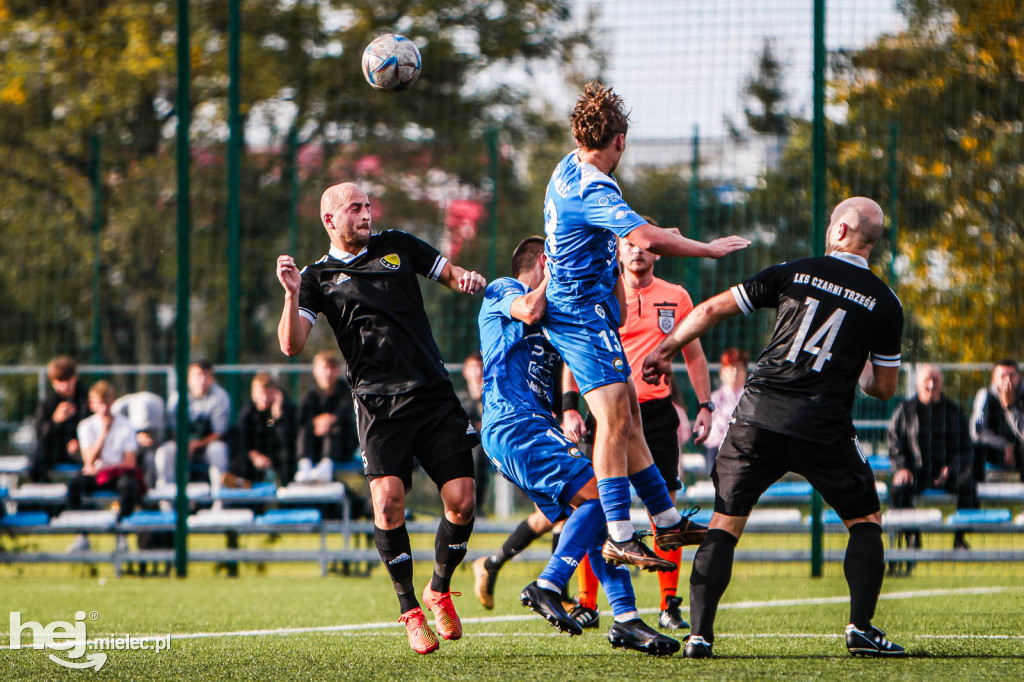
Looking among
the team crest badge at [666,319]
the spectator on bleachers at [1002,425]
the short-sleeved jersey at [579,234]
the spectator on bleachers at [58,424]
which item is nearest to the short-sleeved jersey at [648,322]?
the team crest badge at [666,319]

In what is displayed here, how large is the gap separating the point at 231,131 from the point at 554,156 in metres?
4.09

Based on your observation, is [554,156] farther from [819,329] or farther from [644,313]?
[819,329]

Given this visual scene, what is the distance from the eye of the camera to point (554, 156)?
13.7 meters

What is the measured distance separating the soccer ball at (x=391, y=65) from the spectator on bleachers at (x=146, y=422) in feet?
18.7

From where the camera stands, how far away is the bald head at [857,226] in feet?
16.8

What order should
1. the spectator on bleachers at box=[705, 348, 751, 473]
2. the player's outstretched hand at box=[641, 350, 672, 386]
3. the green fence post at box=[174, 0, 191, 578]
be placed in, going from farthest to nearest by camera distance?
the green fence post at box=[174, 0, 191, 578] < the spectator on bleachers at box=[705, 348, 751, 473] < the player's outstretched hand at box=[641, 350, 672, 386]

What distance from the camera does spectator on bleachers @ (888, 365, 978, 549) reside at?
9891mm

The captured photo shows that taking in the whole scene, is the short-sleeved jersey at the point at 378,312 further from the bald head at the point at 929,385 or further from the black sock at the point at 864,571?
the bald head at the point at 929,385

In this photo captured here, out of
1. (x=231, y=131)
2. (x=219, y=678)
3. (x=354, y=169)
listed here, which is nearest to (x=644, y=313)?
(x=219, y=678)

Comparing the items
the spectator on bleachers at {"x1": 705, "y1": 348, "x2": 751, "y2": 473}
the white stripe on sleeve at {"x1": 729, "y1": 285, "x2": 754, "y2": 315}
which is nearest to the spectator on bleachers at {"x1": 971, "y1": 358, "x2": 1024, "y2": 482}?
the spectator on bleachers at {"x1": 705, "y1": 348, "x2": 751, "y2": 473}

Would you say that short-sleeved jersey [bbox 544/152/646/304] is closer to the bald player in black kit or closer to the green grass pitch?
the bald player in black kit

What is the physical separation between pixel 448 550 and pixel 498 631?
842 millimetres

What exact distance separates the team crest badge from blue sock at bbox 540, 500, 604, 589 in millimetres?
1477

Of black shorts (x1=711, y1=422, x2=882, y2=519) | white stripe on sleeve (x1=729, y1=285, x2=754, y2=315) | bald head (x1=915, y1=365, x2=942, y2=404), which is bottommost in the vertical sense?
black shorts (x1=711, y1=422, x2=882, y2=519)
